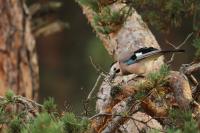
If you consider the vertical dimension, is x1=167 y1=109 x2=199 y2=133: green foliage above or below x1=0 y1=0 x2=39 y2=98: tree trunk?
below

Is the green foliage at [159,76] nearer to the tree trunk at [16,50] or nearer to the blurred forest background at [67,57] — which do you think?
the tree trunk at [16,50]

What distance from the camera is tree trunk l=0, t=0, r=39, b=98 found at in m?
7.16

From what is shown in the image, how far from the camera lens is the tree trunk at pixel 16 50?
282 inches

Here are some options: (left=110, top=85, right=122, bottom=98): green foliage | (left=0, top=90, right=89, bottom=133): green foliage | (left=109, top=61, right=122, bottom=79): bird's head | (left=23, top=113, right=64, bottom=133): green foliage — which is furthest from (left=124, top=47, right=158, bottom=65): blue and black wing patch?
(left=23, top=113, right=64, bottom=133): green foliage

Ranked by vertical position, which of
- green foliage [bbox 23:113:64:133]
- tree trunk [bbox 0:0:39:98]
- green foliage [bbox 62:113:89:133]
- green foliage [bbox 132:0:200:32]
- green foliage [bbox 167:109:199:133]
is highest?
tree trunk [bbox 0:0:39:98]

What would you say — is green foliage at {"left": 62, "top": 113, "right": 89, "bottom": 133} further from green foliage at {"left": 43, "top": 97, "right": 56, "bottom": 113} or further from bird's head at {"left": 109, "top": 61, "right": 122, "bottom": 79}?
bird's head at {"left": 109, "top": 61, "right": 122, "bottom": 79}

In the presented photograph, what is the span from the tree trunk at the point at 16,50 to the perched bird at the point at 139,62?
3.14 m

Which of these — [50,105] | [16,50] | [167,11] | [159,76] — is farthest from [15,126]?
[16,50]

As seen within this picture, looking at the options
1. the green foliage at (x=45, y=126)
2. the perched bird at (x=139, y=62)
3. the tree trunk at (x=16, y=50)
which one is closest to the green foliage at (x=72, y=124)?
the green foliage at (x=45, y=126)

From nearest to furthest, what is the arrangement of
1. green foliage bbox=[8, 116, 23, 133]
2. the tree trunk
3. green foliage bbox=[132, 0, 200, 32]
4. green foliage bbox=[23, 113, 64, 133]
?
green foliage bbox=[23, 113, 64, 133], green foliage bbox=[8, 116, 23, 133], green foliage bbox=[132, 0, 200, 32], the tree trunk

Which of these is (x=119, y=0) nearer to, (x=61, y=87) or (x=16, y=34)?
(x=16, y=34)

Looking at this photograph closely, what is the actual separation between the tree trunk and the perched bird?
3.14m

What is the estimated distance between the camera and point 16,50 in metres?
7.25

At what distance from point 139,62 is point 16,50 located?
3.43m
